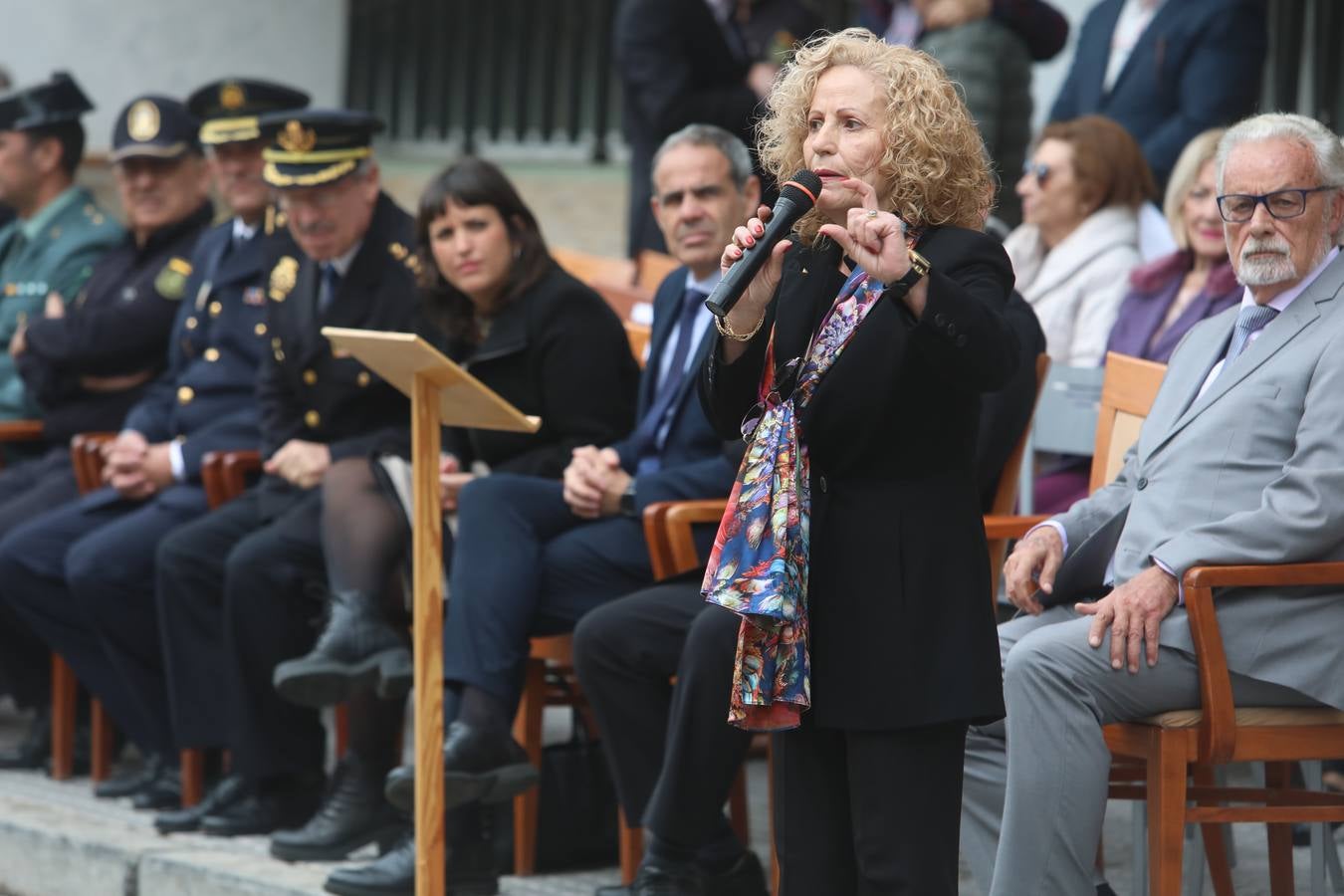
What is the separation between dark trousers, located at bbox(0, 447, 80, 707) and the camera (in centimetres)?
618

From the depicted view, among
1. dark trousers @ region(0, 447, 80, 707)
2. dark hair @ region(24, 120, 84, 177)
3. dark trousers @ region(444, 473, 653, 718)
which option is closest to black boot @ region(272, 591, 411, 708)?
dark trousers @ region(444, 473, 653, 718)

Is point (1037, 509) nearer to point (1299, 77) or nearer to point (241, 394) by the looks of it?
point (241, 394)

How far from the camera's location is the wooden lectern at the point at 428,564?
363 centimetres

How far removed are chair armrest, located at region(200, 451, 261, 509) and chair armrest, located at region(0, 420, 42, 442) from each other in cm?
123

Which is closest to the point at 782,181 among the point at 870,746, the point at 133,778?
the point at 870,746

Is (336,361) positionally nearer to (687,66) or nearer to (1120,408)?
(687,66)

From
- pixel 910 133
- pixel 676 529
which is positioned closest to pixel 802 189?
pixel 910 133

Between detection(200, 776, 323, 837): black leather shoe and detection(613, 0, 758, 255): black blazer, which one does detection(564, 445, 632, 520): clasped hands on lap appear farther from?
Answer: detection(613, 0, 758, 255): black blazer

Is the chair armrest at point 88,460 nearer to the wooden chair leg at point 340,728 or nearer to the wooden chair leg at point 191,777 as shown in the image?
the wooden chair leg at point 191,777

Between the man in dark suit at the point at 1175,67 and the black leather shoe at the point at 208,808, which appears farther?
the man in dark suit at the point at 1175,67

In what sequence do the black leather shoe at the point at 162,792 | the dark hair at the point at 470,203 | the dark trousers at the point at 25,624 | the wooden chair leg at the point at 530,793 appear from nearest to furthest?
the wooden chair leg at the point at 530,793 → the dark hair at the point at 470,203 → the black leather shoe at the point at 162,792 → the dark trousers at the point at 25,624

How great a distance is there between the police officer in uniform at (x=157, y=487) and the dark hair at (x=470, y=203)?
2.23ft

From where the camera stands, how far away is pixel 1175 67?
619 cm

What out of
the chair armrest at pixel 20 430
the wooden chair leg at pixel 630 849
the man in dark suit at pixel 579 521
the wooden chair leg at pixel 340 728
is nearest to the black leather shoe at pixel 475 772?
the man in dark suit at pixel 579 521
